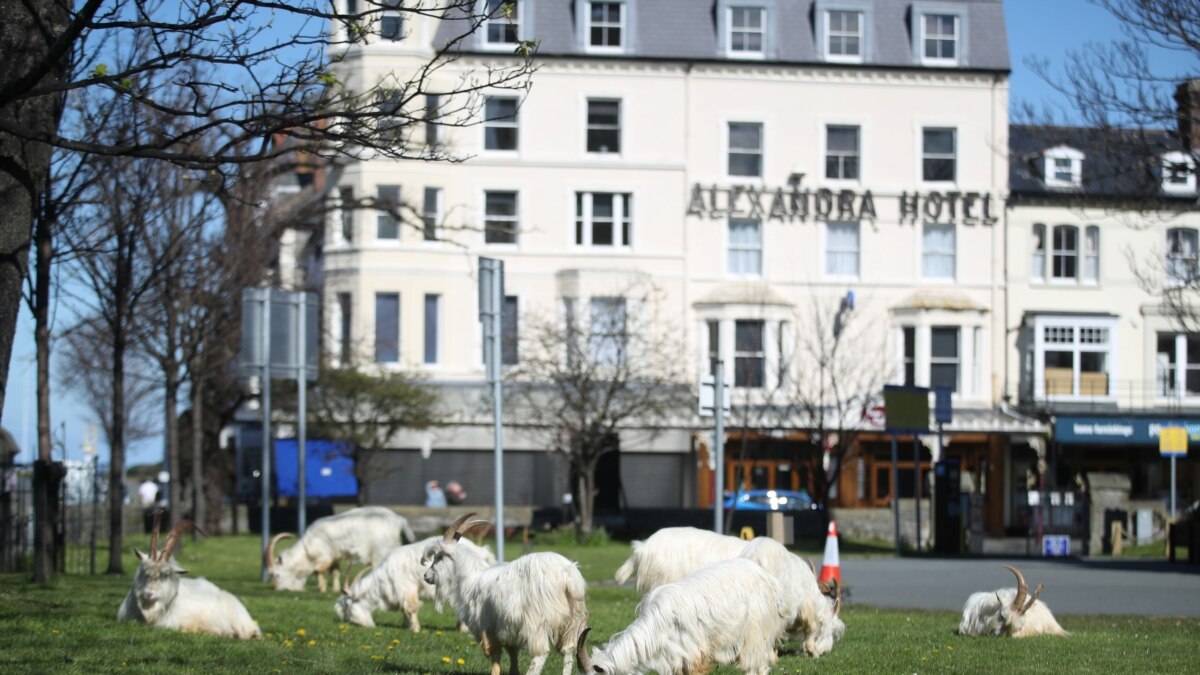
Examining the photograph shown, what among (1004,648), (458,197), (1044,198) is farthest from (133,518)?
(1004,648)

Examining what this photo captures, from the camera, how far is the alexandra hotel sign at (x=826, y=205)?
5184 centimetres

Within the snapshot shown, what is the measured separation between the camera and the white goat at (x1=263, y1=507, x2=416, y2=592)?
22594mm

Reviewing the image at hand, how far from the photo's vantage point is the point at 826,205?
52.3 metres

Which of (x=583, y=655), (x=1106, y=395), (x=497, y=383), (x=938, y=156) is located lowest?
(x=583, y=655)

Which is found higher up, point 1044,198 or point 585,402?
point 1044,198

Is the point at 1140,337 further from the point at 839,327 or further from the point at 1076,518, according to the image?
the point at 1076,518

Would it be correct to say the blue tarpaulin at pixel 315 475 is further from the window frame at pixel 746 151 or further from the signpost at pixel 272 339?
the signpost at pixel 272 339

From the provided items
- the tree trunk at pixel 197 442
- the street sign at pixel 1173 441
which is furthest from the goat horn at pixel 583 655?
the street sign at pixel 1173 441

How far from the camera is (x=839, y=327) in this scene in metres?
48.7

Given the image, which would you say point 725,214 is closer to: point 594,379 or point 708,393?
point 594,379

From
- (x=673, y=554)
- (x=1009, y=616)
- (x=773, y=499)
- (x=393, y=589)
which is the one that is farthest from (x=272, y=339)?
(x=773, y=499)

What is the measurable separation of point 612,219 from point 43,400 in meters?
30.7

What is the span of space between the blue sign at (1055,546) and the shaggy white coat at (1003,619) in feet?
68.7

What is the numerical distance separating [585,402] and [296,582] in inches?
714
